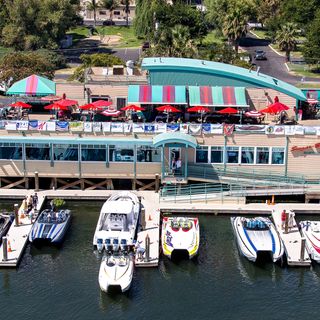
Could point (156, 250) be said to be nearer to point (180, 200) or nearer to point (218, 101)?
point (180, 200)

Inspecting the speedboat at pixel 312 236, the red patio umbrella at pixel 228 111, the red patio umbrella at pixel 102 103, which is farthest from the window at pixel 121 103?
the speedboat at pixel 312 236

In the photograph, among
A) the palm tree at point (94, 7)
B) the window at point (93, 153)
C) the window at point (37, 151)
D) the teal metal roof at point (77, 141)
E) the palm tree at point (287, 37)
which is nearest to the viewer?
the teal metal roof at point (77, 141)

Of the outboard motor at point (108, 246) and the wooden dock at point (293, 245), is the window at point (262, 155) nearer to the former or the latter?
the wooden dock at point (293, 245)

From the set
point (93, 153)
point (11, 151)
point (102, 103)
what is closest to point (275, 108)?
point (102, 103)

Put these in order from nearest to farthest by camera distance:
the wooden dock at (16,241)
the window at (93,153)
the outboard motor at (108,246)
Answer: the wooden dock at (16,241) < the outboard motor at (108,246) < the window at (93,153)

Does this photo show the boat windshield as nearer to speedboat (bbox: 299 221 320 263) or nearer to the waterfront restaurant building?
speedboat (bbox: 299 221 320 263)

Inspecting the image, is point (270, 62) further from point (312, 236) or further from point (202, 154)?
point (312, 236)

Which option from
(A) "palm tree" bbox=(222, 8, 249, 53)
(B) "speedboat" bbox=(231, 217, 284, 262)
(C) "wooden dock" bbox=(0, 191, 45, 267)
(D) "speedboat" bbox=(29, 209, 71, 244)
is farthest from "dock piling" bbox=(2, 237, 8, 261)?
(A) "palm tree" bbox=(222, 8, 249, 53)

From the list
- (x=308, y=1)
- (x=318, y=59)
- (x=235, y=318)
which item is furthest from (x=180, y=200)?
(x=308, y=1)
